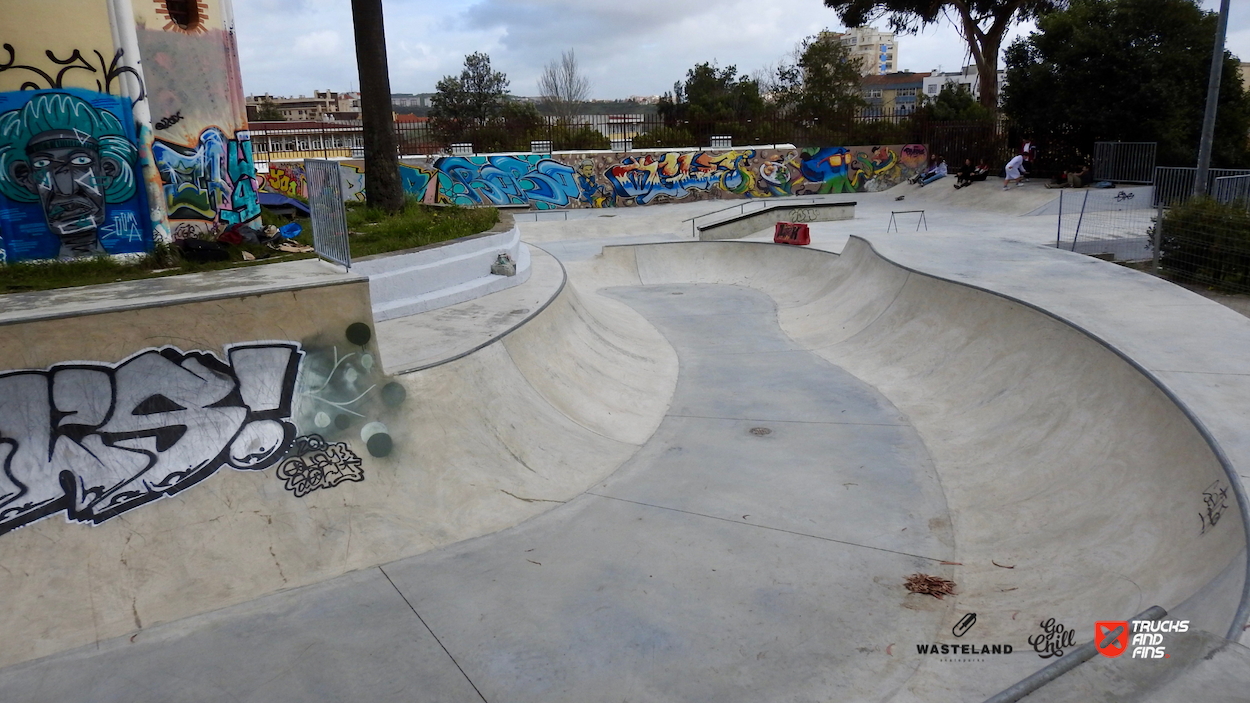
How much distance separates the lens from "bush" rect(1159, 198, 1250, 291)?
11.7 metres

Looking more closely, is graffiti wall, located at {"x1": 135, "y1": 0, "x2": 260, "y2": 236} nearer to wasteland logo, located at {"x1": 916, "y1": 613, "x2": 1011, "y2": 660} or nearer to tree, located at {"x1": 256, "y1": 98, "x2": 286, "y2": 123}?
wasteland logo, located at {"x1": 916, "y1": 613, "x2": 1011, "y2": 660}

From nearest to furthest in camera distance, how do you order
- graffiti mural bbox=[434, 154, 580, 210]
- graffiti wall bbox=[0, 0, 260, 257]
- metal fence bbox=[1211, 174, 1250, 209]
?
graffiti wall bbox=[0, 0, 260, 257] < metal fence bbox=[1211, 174, 1250, 209] < graffiti mural bbox=[434, 154, 580, 210]

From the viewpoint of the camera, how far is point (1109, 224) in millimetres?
19750

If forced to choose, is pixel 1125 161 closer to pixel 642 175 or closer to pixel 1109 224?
pixel 1109 224

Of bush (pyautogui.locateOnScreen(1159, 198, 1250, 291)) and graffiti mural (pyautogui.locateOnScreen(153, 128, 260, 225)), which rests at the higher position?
graffiti mural (pyautogui.locateOnScreen(153, 128, 260, 225))

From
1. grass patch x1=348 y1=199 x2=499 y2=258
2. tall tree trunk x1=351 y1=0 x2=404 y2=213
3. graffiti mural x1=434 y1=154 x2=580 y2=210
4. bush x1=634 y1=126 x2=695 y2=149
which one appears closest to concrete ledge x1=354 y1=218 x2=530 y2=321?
grass patch x1=348 y1=199 x2=499 y2=258

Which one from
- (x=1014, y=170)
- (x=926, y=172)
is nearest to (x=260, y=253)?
(x=1014, y=170)

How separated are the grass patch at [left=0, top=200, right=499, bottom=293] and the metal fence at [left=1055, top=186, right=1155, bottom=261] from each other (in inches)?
487

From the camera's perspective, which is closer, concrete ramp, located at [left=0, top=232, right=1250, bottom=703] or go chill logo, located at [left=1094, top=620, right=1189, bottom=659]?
go chill logo, located at [left=1094, top=620, right=1189, bottom=659]

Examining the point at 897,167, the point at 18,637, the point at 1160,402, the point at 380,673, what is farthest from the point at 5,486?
the point at 897,167

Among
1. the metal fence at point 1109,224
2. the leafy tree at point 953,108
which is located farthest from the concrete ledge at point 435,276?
the leafy tree at point 953,108

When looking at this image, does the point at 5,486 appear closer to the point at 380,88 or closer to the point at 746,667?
the point at 746,667

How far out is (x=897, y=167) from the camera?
35500 millimetres

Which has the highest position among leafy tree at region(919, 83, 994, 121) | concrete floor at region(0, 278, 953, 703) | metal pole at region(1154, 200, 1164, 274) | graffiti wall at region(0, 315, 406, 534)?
leafy tree at region(919, 83, 994, 121)
